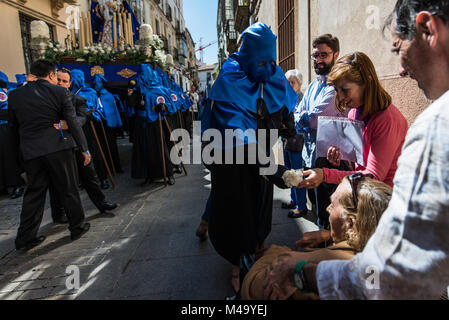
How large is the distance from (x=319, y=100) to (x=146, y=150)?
12.8 feet

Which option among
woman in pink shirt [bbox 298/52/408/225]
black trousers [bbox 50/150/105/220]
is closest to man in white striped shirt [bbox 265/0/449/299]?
woman in pink shirt [bbox 298/52/408/225]

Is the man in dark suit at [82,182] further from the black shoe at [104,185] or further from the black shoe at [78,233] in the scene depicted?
the black shoe at [104,185]

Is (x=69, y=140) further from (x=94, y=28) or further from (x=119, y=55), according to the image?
(x=94, y=28)

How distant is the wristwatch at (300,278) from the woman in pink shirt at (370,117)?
2.91 ft

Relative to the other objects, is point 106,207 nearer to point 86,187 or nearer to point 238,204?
point 86,187

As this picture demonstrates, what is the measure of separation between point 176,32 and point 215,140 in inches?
1541

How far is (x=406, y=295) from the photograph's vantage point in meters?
0.69

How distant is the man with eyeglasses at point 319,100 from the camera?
264 cm

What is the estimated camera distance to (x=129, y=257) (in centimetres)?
284

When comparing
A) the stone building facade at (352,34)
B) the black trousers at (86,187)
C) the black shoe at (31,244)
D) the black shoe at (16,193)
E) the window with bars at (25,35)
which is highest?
the window with bars at (25,35)

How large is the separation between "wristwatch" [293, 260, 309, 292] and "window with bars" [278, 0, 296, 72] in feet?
18.4

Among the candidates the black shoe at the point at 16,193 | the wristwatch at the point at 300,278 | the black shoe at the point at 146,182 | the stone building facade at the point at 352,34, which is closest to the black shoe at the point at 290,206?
the stone building facade at the point at 352,34

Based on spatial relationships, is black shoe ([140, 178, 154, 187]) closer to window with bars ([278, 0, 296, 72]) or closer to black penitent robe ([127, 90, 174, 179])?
black penitent robe ([127, 90, 174, 179])

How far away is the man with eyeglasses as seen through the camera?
2645 mm
